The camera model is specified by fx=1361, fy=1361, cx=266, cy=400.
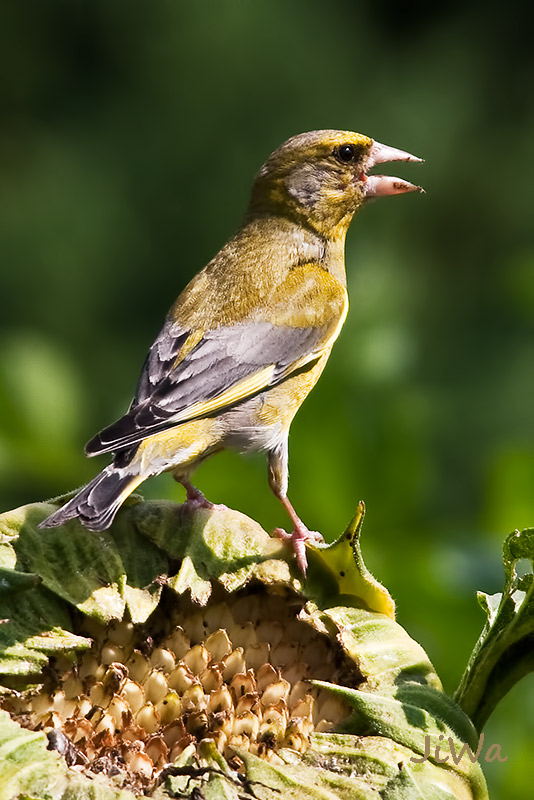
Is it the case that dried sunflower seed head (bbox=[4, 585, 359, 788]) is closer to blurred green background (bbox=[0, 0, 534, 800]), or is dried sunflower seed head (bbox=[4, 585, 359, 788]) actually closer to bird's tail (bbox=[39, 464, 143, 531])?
bird's tail (bbox=[39, 464, 143, 531])

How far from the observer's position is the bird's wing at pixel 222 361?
9.35ft

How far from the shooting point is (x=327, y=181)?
3.88 meters

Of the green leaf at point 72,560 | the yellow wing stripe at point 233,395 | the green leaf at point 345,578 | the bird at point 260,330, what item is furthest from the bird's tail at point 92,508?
the yellow wing stripe at point 233,395

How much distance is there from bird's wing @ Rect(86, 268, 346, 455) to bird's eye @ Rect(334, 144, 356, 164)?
1.58ft

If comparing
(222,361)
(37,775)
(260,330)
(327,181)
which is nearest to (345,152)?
(327,181)

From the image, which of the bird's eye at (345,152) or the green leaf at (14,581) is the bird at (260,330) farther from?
Result: the green leaf at (14,581)

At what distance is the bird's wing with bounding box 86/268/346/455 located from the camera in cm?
285

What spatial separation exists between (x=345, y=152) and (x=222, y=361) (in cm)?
101

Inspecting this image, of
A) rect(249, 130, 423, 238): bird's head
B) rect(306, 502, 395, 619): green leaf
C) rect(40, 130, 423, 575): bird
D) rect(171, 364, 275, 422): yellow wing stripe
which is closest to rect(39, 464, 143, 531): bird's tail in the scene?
rect(40, 130, 423, 575): bird

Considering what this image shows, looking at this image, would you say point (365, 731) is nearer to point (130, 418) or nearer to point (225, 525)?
point (225, 525)

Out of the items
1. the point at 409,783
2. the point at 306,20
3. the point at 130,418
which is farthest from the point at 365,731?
the point at 306,20

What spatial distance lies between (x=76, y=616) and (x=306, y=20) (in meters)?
7.54

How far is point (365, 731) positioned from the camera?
1.81 metres

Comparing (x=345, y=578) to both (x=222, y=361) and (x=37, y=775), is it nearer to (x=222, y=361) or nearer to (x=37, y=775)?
(x=37, y=775)
